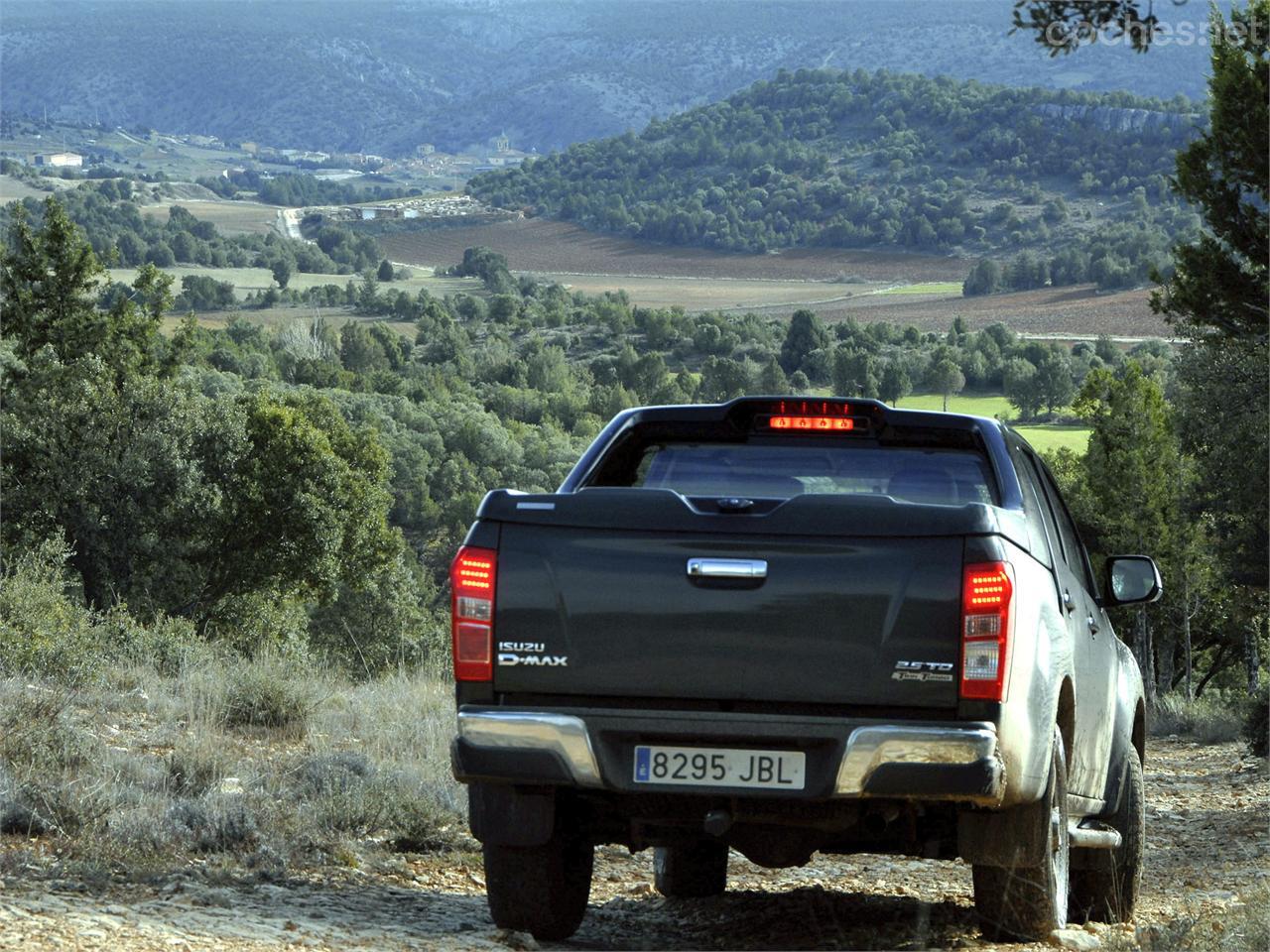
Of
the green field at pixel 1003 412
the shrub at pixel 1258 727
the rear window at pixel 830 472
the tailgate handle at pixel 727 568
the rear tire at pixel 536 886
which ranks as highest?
the rear window at pixel 830 472

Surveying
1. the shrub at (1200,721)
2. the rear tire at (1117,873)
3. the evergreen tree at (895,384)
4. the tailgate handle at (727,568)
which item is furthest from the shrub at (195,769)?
the evergreen tree at (895,384)

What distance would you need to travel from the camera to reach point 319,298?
169125mm

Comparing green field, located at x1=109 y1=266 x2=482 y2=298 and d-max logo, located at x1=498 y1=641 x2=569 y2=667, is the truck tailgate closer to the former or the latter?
d-max logo, located at x1=498 y1=641 x2=569 y2=667

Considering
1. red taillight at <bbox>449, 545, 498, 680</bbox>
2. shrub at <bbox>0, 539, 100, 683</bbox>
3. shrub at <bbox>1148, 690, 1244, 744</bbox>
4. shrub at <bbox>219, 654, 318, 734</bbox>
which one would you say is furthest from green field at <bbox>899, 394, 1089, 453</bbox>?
red taillight at <bbox>449, 545, 498, 680</bbox>

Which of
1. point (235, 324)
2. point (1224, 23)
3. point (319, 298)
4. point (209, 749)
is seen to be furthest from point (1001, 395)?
point (209, 749)

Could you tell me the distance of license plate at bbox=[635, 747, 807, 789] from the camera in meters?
4.64

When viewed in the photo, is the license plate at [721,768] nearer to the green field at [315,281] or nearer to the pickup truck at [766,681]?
the pickup truck at [766,681]

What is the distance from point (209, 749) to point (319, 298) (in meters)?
165

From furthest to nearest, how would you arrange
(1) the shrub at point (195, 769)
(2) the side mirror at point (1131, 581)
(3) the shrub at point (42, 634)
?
(3) the shrub at point (42, 634) < (1) the shrub at point (195, 769) < (2) the side mirror at point (1131, 581)

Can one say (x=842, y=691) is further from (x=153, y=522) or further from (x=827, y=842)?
(x=153, y=522)

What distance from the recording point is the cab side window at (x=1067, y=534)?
6.25 m

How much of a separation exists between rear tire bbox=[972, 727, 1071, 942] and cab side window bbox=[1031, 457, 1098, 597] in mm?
1022

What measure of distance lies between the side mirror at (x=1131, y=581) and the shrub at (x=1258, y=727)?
10031mm

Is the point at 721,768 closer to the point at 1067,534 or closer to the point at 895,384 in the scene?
the point at 1067,534
